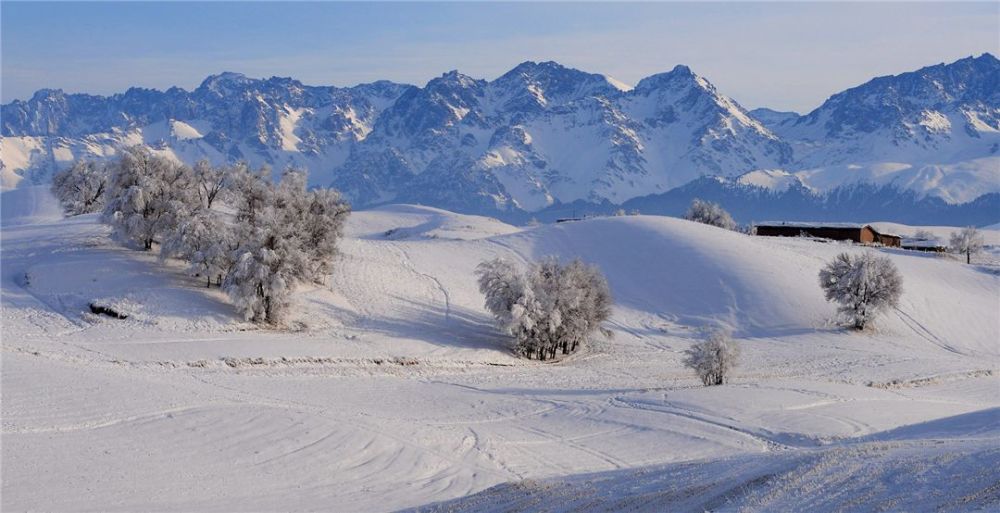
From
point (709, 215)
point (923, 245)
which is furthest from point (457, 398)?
point (923, 245)

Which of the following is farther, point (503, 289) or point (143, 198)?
point (503, 289)

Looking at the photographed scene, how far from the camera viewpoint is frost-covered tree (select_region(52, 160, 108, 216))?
96875 mm

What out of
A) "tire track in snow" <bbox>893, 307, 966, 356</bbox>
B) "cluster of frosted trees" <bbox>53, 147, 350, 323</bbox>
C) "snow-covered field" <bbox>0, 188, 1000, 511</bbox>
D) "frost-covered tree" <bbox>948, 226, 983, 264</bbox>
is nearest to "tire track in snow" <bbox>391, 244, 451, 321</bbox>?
"snow-covered field" <bbox>0, 188, 1000, 511</bbox>

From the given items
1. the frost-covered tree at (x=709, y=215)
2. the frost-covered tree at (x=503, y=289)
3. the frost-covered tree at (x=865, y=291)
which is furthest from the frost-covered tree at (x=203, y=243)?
the frost-covered tree at (x=709, y=215)

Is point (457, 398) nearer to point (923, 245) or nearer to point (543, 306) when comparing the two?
point (543, 306)

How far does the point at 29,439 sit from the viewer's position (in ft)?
94.5

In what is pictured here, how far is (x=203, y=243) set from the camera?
187ft

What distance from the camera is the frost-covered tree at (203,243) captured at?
56688mm

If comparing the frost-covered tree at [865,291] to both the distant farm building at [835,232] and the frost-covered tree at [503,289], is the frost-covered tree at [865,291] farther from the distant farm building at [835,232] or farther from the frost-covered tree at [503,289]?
the distant farm building at [835,232]

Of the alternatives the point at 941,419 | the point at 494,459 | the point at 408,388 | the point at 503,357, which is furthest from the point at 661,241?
the point at 494,459

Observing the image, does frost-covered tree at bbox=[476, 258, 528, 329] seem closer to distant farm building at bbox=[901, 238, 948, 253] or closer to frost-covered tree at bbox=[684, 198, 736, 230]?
distant farm building at bbox=[901, 238, 948, 253]

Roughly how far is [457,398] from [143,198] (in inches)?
1143

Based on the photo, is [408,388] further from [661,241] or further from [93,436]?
[661,241]

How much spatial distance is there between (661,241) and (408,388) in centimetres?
5239
